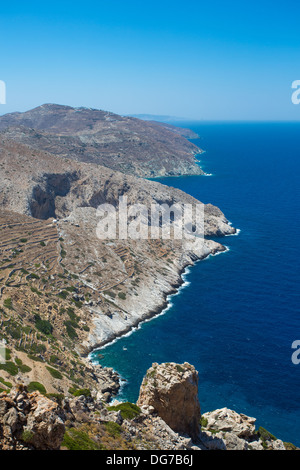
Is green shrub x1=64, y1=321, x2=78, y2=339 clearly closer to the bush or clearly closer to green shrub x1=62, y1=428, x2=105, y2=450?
the bush

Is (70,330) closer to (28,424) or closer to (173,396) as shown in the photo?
(173,396)

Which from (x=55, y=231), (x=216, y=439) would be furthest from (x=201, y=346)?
(x=55, y=231)

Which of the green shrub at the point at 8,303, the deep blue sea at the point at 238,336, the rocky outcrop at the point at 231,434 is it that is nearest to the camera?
the rocky outcrop at the point at 231,434

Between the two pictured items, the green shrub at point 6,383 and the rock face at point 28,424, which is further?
the green shrub at point 6,383

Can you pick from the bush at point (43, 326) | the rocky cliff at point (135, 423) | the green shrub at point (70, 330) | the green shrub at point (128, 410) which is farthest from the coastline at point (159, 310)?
the green shrub at point (128, 410)

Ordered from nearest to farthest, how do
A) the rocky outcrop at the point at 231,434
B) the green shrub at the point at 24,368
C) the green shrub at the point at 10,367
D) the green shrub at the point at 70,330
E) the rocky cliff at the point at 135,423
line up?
the rocky cliff at the point at 135,423
the rocky outcrop at the point at 231,434
the green shrub at the point at 10,367
the green shrub at the point at 24,368
the green shrub at the point at 70,330

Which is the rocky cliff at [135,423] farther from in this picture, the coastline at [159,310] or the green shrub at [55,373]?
the coastline at [159,310]

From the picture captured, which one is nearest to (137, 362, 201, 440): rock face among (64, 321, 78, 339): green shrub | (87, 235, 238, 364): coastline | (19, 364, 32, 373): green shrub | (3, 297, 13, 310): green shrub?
(19, 364, 32, 373): green shrub
